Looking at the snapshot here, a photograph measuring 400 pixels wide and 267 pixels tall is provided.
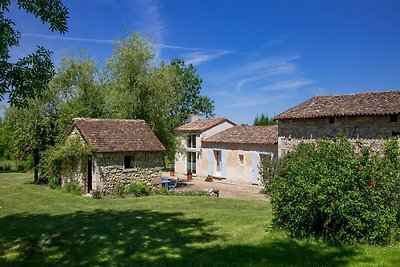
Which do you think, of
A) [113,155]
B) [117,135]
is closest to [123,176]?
[113,155]

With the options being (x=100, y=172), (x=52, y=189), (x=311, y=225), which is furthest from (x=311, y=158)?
(x=52, y=189)

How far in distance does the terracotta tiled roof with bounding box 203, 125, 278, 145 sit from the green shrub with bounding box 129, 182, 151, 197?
10202 millimetres

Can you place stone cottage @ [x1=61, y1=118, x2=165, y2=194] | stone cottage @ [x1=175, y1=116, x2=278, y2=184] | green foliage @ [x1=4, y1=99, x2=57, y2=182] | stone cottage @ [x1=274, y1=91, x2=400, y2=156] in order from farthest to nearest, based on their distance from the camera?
stone cottage @ [x1=175, y1=116, x2=278, y2=184], green foliage @ [x1=4, y1=99, x2=57, y2=182], stone cottage @ [x1=61, y1=118, x2=165, y2=194], stone cottage @ [x1=274, y1=91, x2=400, y2=156]

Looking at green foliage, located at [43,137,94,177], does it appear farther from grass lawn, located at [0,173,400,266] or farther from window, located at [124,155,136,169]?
grass lawn, located at [0,173,400,266]

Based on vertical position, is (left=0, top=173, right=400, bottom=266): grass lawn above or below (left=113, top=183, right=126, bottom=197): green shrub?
below

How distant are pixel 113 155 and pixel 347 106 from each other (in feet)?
44.8

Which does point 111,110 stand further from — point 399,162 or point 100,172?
point 399,162

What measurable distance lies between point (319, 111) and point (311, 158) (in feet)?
39.8

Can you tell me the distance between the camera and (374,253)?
8.28m

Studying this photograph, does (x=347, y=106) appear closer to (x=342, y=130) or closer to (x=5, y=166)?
(x=342, y=130)

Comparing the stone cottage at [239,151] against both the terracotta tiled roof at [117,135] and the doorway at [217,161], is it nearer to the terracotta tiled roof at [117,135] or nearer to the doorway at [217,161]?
the doorway at [217,161]

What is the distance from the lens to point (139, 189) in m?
21.6

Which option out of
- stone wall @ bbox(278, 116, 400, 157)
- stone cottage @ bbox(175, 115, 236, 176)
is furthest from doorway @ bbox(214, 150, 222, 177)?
stone wall @ bbox(278, 116, 400, 157)

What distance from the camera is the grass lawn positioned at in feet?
27.5
